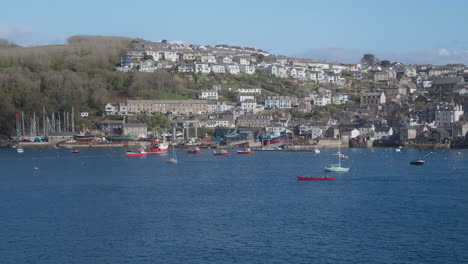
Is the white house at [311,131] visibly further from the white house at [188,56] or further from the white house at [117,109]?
the white house at [188,56]

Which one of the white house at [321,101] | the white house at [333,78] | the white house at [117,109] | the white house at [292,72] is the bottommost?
the white house at [117,109]

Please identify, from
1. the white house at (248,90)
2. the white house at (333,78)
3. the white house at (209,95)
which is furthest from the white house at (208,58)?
the white house at (333,78)

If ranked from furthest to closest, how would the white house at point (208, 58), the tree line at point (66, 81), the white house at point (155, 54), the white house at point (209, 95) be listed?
the white house at point (208, 58), the white house at point (155, 54), the white house at point (209, 95), the tree line at point (66, 81)

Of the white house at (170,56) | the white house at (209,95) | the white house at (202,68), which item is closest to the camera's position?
the white house at (209,95)

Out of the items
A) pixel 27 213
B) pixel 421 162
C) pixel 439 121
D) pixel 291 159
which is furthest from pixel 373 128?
A: pixel 27 213

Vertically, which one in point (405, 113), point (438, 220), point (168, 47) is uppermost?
point (168, 47)

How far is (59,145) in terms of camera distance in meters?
A: 62.8

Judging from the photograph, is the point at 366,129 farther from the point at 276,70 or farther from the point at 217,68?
the point at 276,70

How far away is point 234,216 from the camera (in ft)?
67.7

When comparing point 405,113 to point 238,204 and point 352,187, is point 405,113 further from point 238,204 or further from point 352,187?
point 238,204

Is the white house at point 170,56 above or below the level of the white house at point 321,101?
above

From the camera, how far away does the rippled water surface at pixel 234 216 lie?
15969mm

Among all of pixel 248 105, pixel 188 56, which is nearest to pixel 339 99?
pixel 248 105

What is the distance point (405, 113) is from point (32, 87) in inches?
1636
